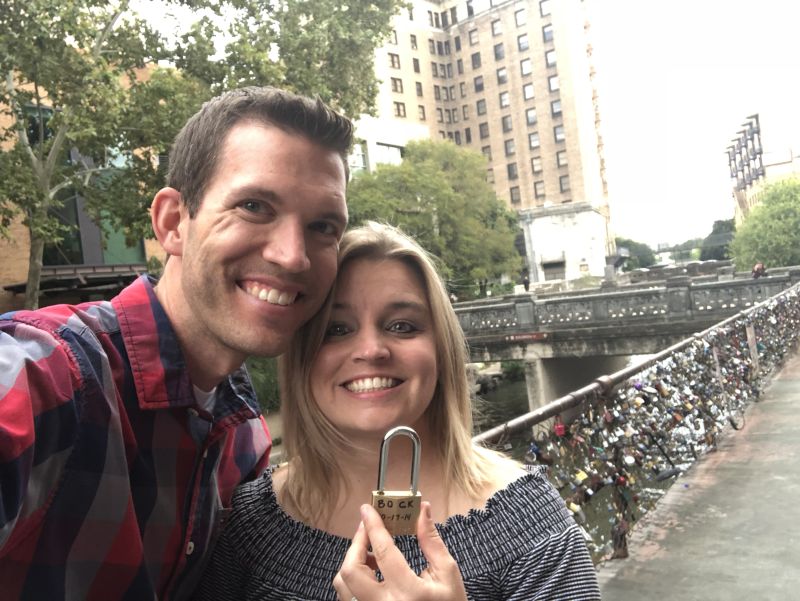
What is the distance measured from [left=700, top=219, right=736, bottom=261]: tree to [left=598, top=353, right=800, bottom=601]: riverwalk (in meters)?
77.4

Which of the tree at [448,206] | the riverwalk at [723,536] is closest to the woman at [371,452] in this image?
the riverwalk at [723,536]

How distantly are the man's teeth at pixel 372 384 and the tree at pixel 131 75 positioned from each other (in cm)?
1137

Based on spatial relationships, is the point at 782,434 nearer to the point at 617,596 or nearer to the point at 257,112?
the point at 617,596

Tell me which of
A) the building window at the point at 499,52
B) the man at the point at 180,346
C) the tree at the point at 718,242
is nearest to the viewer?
the man at the point at 180,346

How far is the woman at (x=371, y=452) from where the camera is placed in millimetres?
1729

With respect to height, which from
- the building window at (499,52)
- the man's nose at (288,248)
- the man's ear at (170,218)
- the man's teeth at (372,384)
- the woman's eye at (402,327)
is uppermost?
the building window at (499,52)

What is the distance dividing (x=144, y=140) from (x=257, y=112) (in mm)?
12820

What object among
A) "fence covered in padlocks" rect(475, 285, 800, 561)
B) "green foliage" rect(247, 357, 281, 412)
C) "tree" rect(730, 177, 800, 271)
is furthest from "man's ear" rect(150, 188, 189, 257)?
"tree" rect(730, 177, 800, 271)

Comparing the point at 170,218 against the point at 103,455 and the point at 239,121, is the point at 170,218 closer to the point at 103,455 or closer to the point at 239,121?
the point at 239,121

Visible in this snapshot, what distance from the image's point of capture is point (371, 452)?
1.96 meters

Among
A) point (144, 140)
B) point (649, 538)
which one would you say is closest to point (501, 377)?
point (144, 140)

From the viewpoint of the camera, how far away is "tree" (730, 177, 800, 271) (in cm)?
3431

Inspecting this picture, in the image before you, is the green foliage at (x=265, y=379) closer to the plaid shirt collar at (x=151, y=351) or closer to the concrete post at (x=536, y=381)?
the concrete post at (x=536, y=381)

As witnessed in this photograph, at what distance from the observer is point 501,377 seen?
37.3m
